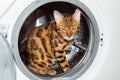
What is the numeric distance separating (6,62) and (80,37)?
0.48 metres

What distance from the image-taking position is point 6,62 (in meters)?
1.12

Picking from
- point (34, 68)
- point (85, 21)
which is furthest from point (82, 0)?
point (34, 68)

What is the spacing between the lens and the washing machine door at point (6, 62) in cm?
109

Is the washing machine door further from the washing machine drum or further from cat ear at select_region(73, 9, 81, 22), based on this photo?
cat ear at select_region(73, 9, 81, 22)

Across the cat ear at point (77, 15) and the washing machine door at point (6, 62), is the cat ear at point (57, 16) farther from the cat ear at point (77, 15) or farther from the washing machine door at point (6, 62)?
the washing machine door at point (6, 62)

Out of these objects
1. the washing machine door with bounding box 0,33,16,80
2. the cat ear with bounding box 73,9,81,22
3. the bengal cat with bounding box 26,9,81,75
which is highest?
the cat ear with bounding box 73,9,81,22

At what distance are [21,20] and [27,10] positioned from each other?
0.05 metres

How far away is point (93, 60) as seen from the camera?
50.8 inches

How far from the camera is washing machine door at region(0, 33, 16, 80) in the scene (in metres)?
1.09

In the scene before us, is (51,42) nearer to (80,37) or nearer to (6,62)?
(80,37)

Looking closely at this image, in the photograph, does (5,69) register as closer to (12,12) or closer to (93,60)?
(12,12)

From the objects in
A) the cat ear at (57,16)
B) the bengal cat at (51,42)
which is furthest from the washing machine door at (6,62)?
the cat ear at (57,16)

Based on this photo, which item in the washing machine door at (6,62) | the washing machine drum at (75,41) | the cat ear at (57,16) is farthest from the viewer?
the cat ear at (57,16)

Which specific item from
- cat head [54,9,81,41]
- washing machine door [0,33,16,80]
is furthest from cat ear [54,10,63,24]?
washing machine door [0,33,16,80]
